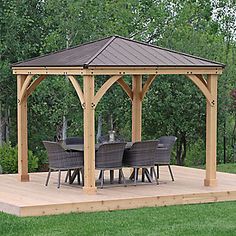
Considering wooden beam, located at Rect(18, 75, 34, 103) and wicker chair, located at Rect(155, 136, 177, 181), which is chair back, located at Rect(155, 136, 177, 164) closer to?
wicker chair, located at Rect(155, 136, 177, 181)

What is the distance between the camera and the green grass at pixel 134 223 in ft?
28.7

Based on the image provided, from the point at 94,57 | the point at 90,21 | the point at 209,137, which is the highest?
the point at 90,21

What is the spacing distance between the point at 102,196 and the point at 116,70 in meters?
1.79

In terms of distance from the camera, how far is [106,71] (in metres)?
10.7

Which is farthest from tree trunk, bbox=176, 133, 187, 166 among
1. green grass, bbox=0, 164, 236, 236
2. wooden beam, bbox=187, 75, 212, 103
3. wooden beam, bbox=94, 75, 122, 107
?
green grass, bbox=0, 164, 236, 236

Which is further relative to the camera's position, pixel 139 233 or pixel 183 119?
pixel 183 119

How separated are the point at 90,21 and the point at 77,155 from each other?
5010 millimetres

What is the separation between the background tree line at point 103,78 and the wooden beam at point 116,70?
3536 mm

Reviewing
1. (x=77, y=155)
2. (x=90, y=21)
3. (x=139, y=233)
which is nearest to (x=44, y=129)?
(x=90, y=21)

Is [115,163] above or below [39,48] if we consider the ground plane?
below

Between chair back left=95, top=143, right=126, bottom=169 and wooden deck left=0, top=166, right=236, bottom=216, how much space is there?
1.25 feet

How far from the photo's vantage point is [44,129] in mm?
17938

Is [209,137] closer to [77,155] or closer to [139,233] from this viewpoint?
[77,155]

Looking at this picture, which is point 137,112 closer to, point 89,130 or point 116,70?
point 116,70
